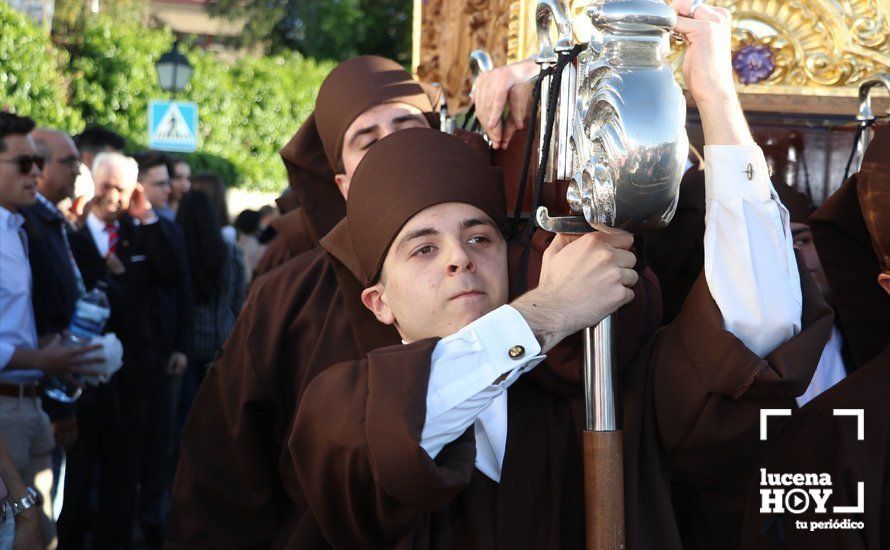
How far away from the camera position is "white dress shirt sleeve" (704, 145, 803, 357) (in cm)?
213

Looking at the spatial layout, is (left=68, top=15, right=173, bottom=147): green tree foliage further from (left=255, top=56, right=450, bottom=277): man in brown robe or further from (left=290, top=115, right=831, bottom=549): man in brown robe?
(left=290, top=115, right=831, bottom=549): man in brown robe

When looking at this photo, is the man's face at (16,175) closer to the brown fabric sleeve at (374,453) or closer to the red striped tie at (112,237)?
the red striped tie at (112,237)

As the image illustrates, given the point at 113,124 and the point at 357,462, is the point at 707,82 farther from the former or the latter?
the point at 113,124

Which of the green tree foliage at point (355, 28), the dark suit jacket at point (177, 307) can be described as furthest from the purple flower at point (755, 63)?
the green tree foliage at point (355, 28)

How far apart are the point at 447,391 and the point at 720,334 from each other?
506 mm

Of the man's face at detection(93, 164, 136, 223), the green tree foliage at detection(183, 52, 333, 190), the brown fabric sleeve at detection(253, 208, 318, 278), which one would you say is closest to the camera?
the brown fabric sleeve at detection(253, 208, 318, 278)

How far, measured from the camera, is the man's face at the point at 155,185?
296 inches

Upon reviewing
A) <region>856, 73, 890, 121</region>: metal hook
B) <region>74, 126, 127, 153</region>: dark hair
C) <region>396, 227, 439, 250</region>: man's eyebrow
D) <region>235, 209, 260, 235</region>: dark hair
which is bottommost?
<region>235, 209, 260, 235</region>: dark hair

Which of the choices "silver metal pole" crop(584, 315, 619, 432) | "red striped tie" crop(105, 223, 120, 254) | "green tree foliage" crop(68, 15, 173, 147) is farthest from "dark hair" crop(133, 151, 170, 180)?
"green tree foliage" crop(68, 15, 173, 147)

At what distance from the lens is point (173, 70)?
1223 cm

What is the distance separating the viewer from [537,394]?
2479 millimetres

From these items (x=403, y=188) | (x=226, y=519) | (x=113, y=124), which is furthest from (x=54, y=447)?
(x=113, y=124)

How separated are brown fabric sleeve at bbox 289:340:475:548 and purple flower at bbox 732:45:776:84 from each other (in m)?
2.13

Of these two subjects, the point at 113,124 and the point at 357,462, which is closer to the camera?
the point at 357,462
